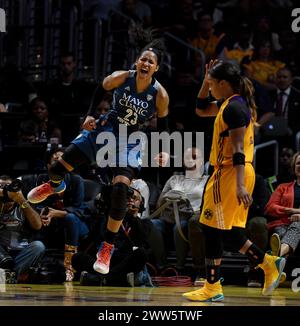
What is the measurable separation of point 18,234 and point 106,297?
2.86 m

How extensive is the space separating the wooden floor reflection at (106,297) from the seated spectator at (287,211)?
0.90 m

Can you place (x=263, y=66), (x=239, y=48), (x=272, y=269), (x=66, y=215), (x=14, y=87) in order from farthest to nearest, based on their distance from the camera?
(x=239, y=48)
(x=263, y=66)
(x=14, y=87)
(x=66, y=215)
(x=272, y=269)

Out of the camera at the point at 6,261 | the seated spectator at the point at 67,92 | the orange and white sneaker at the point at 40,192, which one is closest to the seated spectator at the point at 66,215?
the camera at the point at 6,261

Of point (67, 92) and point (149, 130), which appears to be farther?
point (67, 92)

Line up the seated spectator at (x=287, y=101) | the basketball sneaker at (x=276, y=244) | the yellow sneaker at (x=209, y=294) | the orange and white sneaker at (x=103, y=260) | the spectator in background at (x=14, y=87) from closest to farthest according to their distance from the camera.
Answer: the yellow sneaker at (x=209, y=294) < the orange and white sneaker at (x=103, y=260) < the basketball sneaker at (x=276, y=244) < the seated spectator at (x=287, y=101) < the spectator in background at (x=14, y=87)

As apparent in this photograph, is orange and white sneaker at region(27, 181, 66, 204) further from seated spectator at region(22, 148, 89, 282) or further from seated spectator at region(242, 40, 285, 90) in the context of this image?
seated spectator at region(242, 40, 285, 90)

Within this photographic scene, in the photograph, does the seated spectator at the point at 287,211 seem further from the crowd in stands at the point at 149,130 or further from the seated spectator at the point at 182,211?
the seated spectator at the point at 182,211

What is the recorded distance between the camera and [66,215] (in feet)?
32.7

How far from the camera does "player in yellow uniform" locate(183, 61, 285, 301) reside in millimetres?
6656

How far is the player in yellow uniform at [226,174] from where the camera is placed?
21.8 ft

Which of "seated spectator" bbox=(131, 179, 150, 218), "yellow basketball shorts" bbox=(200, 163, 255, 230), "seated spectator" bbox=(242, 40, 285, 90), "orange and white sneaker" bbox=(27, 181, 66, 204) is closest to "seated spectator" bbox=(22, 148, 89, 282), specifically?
"seated spectator" bbox=(131, 179, 150, 218)

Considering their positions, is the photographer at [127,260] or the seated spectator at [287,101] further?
the seated spectator at [287,101]

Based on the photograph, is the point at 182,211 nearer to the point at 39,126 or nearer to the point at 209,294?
the point at 39,126

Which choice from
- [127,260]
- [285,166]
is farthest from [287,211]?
[127,260]
